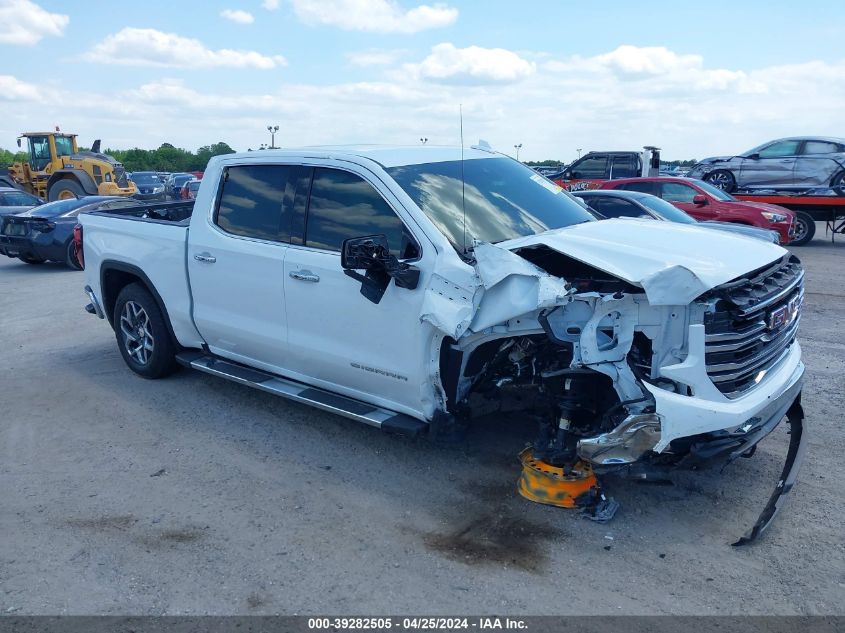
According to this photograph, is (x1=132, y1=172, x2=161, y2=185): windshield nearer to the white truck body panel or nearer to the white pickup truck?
the white truck body panel

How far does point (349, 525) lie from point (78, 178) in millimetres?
24566

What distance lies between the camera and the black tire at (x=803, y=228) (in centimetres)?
1680

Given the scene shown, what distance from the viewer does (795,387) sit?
14.3 feet

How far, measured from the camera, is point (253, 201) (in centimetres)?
543

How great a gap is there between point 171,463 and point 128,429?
0.83m

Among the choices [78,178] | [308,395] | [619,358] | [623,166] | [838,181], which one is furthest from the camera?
[78,178]

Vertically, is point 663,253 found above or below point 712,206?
above

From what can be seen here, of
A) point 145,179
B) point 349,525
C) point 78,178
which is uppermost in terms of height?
point 145,179

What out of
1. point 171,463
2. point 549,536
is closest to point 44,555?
point 171,463

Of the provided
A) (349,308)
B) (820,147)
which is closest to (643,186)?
(820,147)

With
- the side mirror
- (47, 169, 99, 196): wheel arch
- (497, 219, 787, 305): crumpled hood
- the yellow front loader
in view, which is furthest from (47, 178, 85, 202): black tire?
(497, 219, 787, 305): crumpled hood

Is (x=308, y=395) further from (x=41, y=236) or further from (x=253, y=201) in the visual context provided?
(x=41, y=236)

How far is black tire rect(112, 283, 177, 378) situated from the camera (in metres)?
6.35

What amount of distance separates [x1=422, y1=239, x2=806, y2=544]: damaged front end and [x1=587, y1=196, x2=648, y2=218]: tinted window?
20.0ft
